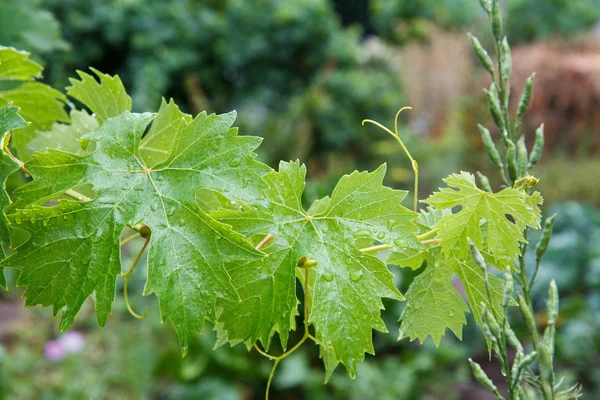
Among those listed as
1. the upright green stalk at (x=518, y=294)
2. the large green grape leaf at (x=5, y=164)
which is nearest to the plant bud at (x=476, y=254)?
the upright green stalk at (x=518, y=294)

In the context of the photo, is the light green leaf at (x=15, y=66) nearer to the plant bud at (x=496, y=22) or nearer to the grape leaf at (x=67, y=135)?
the grape leaf at (x=67, y=135)

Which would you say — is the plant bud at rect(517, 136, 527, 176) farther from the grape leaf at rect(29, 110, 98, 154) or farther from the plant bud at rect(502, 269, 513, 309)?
the grape leaf at rect(29, 110, 98, 154)

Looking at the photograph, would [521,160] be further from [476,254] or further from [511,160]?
[476,254]

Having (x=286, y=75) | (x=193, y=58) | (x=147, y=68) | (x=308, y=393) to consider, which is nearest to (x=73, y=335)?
(x=308, y=393)

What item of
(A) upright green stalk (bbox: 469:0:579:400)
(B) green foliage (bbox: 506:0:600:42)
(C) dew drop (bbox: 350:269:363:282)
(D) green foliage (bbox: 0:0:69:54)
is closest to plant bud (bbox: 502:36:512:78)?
(A) upright green stalk (bbox: 469:0:579:400)

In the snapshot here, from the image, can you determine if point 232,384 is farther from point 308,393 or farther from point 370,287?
point 370,287

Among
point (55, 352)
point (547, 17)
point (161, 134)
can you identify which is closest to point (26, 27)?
point (161, 134)

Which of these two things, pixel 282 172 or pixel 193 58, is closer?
pixel 282 172
